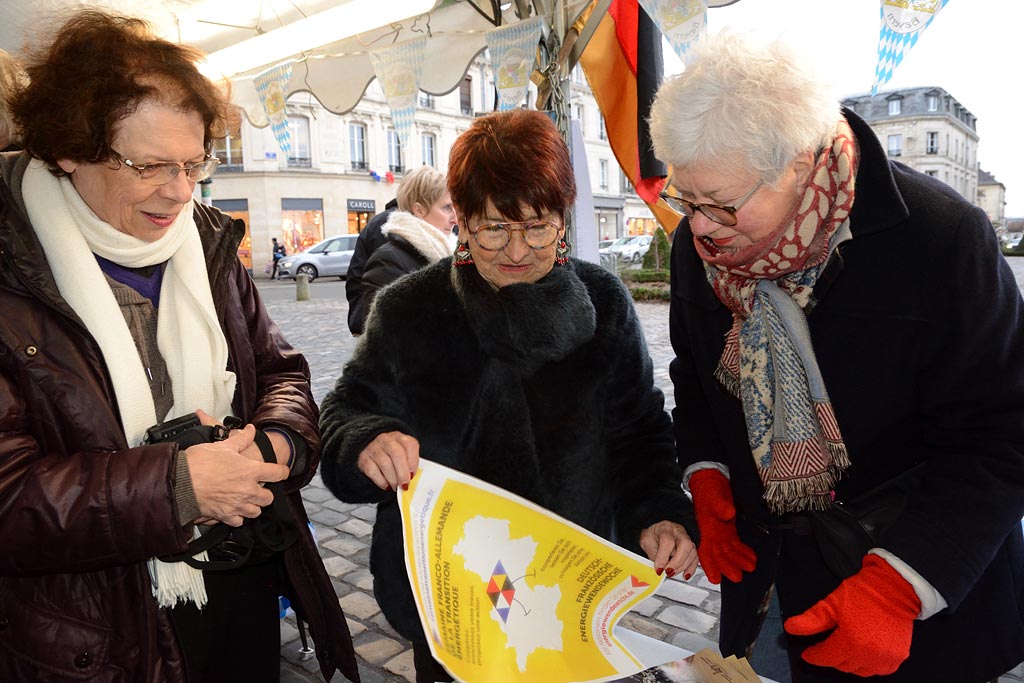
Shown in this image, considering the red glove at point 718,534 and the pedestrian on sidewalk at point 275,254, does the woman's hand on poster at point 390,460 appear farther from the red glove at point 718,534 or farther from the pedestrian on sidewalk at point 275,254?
the pedestrian on sidewalk at point 275,254

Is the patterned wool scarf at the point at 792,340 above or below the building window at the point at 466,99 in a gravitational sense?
below

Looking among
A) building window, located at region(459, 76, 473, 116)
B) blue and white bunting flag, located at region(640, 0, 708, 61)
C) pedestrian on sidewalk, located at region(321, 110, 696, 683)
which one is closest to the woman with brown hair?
pedestrian on sidewalk, located at region(321, 110, 696, 683)

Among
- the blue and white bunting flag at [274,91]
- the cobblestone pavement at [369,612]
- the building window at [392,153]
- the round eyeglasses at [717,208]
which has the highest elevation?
the building window at [392,153]

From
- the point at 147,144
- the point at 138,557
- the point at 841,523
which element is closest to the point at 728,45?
the point at 841,523

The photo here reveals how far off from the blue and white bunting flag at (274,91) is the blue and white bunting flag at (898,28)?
3.84 meters

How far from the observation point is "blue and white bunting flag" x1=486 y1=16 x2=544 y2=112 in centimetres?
350

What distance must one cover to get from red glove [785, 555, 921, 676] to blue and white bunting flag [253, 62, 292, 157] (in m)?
4.73

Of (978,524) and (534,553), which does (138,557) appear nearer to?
(534,553)

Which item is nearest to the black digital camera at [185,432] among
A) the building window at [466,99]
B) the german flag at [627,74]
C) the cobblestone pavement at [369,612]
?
the cobblestone pavement at [369,612]

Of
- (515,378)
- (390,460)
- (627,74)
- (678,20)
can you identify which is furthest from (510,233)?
(627,74)

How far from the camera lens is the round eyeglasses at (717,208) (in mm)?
1350

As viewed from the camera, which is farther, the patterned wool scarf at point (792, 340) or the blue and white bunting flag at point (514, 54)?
the blue and white bunting flag at point (514, 54)

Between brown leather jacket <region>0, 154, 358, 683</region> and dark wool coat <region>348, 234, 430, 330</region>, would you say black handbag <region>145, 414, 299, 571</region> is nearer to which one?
brown leather jacket <region>0, 154, 358, 683</region>

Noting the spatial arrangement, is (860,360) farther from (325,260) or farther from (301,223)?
(301,223)
